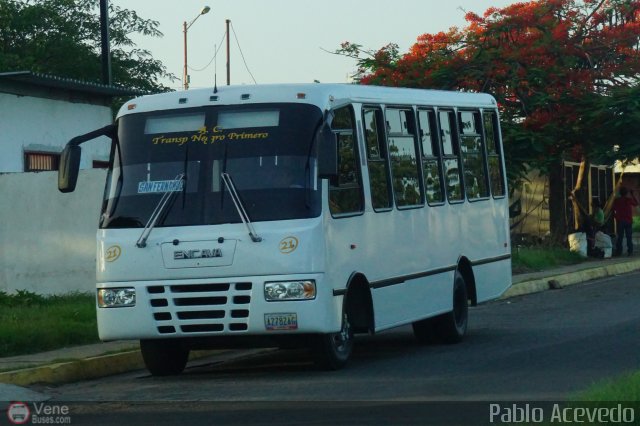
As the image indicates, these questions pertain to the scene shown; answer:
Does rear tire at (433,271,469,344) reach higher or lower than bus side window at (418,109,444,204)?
lower

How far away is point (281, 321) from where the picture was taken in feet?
36.8

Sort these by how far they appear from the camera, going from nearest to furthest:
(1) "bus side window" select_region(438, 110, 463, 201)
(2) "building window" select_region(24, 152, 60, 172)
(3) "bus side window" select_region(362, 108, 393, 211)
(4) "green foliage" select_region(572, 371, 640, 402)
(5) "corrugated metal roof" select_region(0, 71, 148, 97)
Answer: (4) "green foliage" select_region(572, 371, 640, 402) < (3) "bus side window" select_region(362, 108, 393, 211) < (1) "bus side window" select_region(438, 110, 463, 201) < (5) "corrugated metal roof" select_region(0, 71, 148, 97) < (2) "building window" select_region(24, 152, 60, 172)

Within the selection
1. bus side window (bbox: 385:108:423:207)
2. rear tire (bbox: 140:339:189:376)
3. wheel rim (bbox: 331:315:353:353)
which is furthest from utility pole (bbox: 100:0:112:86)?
wheel rim (bbox: 331:315:353:353)

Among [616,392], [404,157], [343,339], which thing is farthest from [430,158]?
[616,392]

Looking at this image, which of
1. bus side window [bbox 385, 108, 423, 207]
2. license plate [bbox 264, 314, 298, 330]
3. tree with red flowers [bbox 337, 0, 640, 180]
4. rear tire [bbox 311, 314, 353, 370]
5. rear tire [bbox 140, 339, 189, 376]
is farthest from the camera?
tree with red flowers [bbox 337, 0, 640, 180]

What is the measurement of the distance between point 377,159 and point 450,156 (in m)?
2.20

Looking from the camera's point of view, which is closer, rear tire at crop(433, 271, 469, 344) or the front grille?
the front grille

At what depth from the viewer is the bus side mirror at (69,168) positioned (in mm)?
11695

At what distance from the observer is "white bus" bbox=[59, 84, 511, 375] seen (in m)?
11.3

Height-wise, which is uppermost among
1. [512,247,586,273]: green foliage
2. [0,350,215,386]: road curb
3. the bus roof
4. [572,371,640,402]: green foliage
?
the bus roof

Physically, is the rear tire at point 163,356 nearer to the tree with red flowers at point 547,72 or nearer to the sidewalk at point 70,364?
the sidewalk at point 70,364

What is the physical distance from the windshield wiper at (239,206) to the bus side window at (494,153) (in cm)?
537

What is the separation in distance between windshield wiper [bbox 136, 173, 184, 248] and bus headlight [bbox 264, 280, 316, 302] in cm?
116

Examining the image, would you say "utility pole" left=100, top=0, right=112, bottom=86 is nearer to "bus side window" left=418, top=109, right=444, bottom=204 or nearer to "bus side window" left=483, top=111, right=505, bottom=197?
"bus side window" left=483, top=111, right=505, bottom=197
